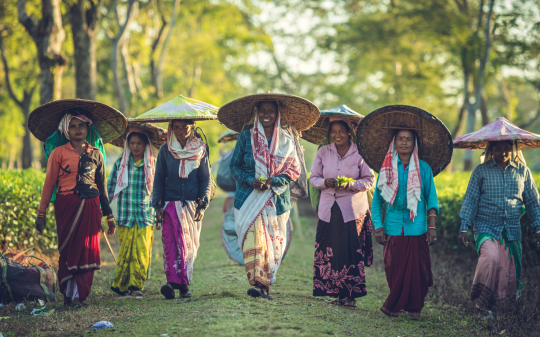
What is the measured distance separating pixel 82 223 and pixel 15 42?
1690cm

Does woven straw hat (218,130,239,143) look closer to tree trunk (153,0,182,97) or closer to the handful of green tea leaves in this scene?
the handful of green tea leaves

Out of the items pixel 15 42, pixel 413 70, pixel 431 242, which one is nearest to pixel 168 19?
pixel 15 42

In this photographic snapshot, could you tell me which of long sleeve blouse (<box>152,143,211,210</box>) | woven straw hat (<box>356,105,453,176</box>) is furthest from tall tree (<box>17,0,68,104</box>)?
woven straw hat (<box>356,105,453,176</box>)

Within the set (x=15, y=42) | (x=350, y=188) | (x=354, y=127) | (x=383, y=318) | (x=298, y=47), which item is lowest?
(x=383, y=318)

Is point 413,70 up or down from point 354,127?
up

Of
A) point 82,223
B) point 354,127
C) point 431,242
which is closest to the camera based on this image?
point 431,242

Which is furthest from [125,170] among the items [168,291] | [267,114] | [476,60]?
[476,60]

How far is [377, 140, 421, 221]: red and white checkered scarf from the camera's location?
5141 millimetres

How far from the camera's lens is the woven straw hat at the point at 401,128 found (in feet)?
17.5

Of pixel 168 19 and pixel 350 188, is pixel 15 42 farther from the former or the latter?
pixel 350 188

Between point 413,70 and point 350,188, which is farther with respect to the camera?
point 413,70

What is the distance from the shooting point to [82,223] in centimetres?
556

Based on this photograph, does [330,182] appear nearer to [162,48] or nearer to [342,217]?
[342,217]

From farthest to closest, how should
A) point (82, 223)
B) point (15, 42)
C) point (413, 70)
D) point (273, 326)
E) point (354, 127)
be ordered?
point (413, 70) < point (15, 42) < point (354, 127) < point (82, 223) < point (273, 326)
